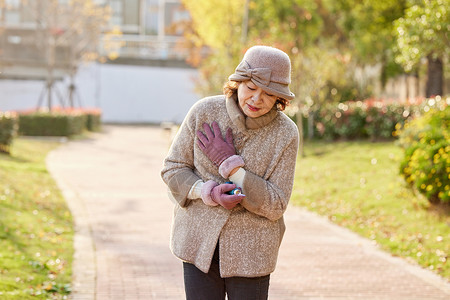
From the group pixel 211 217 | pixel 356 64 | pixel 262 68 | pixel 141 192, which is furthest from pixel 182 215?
pixel 356 64

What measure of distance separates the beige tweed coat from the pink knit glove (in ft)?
0.31

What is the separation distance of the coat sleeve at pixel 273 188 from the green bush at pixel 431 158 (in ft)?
21.3

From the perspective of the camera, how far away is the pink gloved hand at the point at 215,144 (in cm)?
335

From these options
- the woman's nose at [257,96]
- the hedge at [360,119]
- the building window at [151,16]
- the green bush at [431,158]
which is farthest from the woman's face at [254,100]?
the building window at [151,16]

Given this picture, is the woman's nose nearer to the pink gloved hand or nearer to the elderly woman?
the elderly woman

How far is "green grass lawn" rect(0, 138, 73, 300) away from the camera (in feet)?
21.2

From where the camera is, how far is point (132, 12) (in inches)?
2702

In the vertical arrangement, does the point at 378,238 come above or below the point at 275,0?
below

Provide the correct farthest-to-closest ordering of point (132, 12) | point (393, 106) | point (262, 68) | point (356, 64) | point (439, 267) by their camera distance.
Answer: point (132, 12) < point (356, 64) < point (393, 106) < point (439, 267) < point (262, 68)

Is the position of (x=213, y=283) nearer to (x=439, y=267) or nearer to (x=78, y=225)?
(x=439, y=267)

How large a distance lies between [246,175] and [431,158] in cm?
735

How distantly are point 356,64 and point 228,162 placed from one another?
3090 centimetres

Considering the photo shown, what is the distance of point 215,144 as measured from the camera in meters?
3.35

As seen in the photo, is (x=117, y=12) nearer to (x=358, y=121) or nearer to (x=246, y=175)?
(x=358, y=121)
